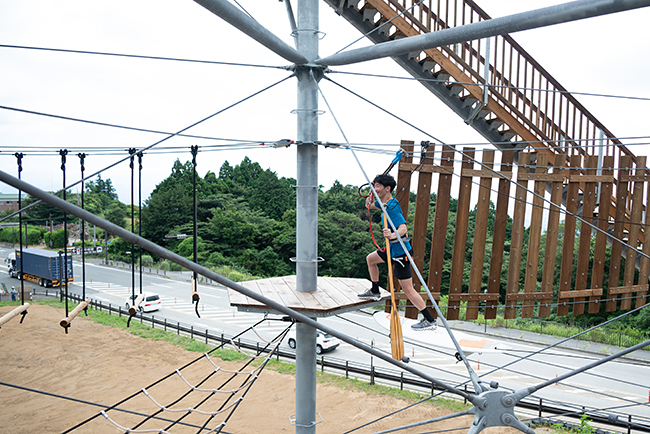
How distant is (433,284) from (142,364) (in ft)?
49.4

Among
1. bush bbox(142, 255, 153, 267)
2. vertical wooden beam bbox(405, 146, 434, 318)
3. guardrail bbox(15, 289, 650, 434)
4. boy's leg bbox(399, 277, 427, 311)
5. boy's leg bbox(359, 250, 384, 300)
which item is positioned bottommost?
bush bbox(142, 255, 153, 267)

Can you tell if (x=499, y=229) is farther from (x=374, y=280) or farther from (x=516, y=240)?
(x=374, y=280)

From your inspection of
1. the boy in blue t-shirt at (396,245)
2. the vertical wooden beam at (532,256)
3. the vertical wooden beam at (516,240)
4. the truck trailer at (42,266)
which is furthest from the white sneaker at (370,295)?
the truck trailer at (42,266)

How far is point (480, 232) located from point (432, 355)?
1280 cm

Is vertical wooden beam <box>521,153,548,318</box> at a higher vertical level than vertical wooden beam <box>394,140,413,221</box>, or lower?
lower

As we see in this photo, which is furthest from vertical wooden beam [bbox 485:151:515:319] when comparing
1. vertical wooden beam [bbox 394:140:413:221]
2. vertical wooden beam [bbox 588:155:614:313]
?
vertical wooden beam [bbox 588:155:614:313]

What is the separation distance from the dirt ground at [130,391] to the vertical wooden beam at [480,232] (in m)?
5.13

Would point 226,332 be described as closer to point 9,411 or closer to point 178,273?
point 9,411

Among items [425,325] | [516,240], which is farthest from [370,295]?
[516,240]

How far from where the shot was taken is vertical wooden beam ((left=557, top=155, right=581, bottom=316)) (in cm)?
607

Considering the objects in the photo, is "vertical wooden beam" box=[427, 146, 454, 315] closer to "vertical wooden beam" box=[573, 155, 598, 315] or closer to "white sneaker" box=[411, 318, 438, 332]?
"white sneaker" box=[411, 318, 438, 332]

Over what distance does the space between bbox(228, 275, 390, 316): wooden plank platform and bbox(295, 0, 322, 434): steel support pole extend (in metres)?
0.21

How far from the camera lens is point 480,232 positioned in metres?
5.65

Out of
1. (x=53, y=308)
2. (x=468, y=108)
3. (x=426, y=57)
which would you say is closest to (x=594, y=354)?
(x=468, y=108)
